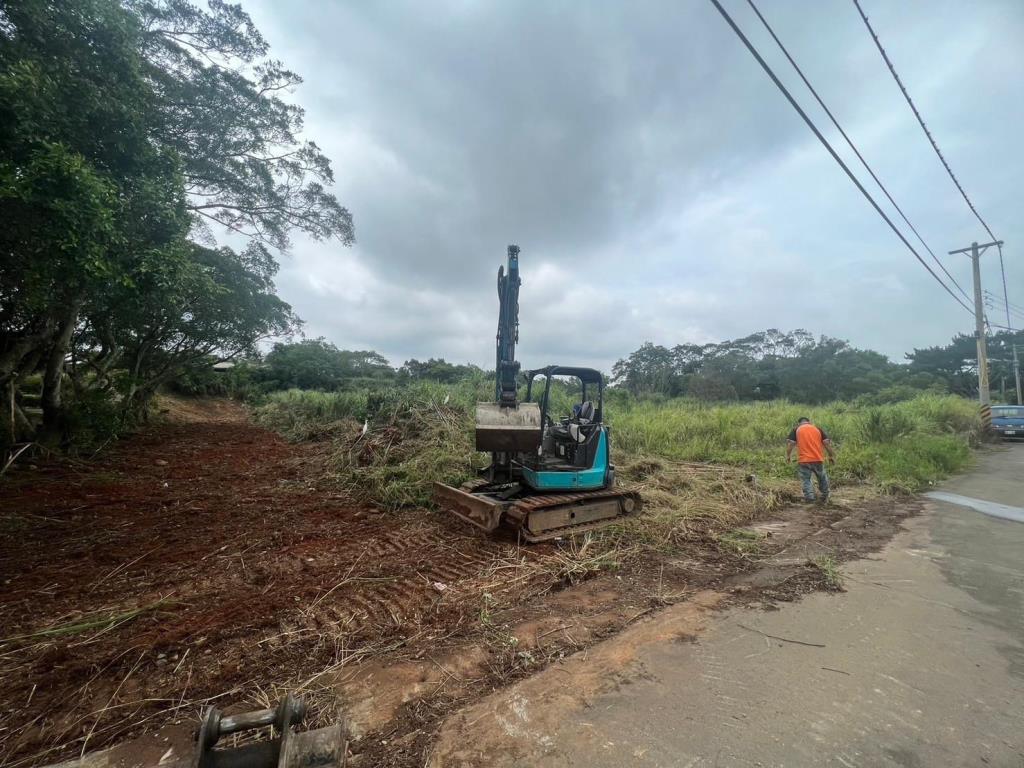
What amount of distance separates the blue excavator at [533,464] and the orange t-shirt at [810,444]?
360cm

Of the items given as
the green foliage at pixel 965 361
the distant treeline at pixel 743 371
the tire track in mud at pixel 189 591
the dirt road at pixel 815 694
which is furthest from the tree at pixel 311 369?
the green foliage at pixel 965 361

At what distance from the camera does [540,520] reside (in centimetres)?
492

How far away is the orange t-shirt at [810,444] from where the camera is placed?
24.0 feet

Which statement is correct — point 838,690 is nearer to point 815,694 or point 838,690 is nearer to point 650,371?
point 815,694

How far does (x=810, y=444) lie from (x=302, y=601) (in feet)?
25.8

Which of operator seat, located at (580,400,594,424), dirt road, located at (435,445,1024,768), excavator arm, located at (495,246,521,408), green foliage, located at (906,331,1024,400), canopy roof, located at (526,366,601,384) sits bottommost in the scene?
dirt road, located at (435,445,1024,768)

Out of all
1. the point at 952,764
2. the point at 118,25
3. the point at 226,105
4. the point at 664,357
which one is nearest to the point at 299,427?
the point at 226,105

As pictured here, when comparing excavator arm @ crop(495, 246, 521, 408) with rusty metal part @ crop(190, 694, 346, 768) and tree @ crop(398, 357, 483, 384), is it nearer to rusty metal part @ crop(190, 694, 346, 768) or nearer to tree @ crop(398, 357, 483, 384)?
rusty metal part @ crop(190, 694, 346, 768)

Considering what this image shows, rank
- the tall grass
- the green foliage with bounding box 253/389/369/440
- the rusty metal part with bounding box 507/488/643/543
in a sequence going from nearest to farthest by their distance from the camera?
the rusty metal part with bounding box 507/488/643/543
the tall grass
the green foliage with bounding box 253/389/369/440

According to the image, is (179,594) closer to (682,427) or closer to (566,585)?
(566,585)

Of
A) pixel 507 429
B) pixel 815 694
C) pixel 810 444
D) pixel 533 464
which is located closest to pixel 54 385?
pixel 507 429

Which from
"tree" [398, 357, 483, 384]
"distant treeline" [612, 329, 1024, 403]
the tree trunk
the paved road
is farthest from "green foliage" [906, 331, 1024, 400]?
the tree trunk

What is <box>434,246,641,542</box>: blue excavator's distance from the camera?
5.05 metres

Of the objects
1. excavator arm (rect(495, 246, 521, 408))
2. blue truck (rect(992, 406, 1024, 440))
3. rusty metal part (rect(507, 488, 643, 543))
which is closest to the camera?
rusty metal part (rect(507, 488, 643, 543))
